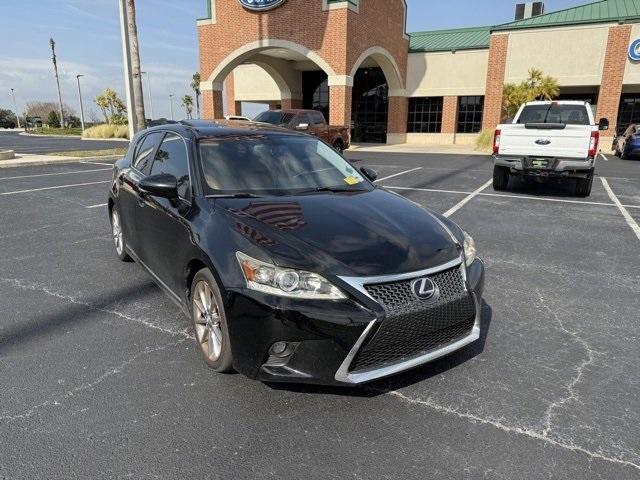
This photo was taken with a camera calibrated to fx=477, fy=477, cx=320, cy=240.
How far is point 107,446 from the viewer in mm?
2498

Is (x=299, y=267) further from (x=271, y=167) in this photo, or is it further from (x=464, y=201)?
(x=464, y=201)

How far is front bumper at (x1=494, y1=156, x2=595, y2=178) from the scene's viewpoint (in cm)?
981

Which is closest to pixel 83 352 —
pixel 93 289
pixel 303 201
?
pixel 93 289

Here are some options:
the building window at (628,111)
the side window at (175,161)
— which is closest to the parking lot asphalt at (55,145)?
the side window at (175,161)

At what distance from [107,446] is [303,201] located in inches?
78.9

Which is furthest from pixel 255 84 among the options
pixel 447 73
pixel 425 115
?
pixel 447 73

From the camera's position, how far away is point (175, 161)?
13.5 feet

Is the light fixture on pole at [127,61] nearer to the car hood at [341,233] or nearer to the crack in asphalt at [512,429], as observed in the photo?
the car hood at [341,233]

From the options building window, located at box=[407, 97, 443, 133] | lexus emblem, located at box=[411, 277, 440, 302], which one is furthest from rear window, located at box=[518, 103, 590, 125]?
building window, located at box=[407, 97, 443, 133]

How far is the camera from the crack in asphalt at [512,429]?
2432 mm

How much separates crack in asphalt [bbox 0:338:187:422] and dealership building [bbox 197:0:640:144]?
2203 centimetres

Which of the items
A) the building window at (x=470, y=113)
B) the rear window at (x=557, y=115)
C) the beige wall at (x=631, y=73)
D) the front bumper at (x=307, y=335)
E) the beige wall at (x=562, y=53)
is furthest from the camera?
the building window at (x=470, y=113)

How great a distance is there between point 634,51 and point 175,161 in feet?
98.9

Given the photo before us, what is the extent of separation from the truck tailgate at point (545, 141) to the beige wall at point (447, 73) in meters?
22.9
